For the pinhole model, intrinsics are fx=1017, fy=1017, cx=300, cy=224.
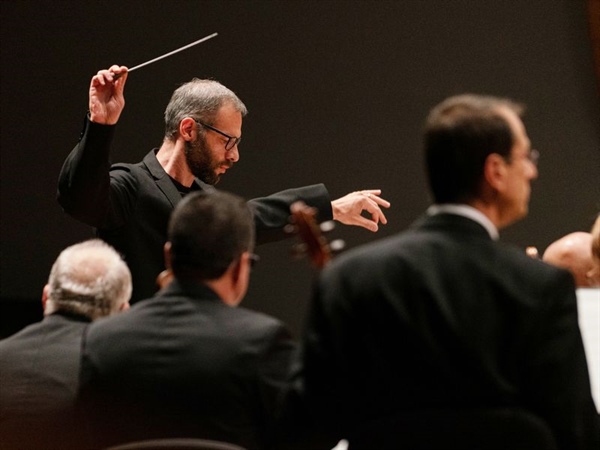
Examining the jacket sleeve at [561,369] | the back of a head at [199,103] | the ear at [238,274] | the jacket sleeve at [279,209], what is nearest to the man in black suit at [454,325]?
the jacket sleeve at [561,369]

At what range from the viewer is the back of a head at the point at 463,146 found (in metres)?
1.89

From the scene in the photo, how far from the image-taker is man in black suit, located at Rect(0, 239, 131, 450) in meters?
2.43

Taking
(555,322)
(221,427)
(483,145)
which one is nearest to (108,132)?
(221,427)

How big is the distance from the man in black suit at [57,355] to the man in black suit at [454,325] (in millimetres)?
790

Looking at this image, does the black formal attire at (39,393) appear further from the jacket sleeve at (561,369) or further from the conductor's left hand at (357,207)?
the conductor's left hand at (357,207)

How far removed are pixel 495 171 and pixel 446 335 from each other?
1.08ft

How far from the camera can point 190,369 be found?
2.00 meters

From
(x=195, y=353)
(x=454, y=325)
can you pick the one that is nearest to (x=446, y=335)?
(x=454, y=325)

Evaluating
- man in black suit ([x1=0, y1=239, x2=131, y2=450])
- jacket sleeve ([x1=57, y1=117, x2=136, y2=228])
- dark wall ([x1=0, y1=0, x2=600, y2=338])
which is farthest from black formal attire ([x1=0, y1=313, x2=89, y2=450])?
dark wall ([x1=0, y1=0, x2=600, y2=338])

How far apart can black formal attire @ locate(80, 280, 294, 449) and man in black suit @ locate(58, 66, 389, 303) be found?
102 centimetres

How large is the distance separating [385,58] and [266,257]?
3.57ft

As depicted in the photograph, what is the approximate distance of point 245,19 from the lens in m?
4.77

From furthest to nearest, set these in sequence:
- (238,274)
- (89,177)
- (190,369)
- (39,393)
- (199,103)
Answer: (199,103), (89,177), (39,393), (238,274), (190,369)

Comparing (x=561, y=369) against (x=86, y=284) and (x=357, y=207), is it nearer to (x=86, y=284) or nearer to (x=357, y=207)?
(x=86, y=284)
